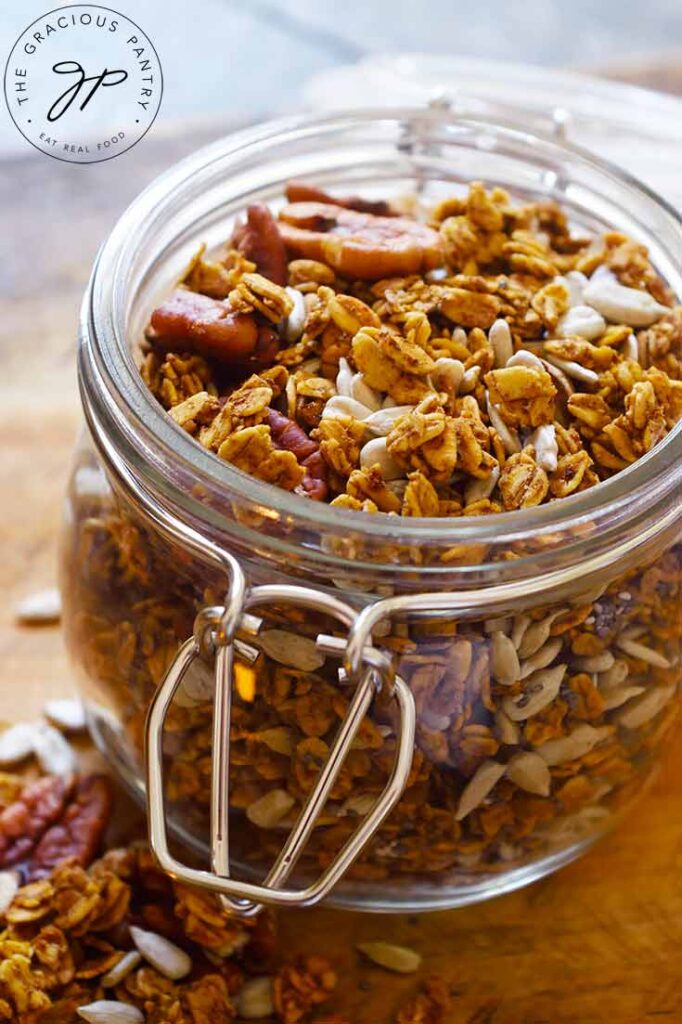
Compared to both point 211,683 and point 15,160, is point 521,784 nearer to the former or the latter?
point 211,683

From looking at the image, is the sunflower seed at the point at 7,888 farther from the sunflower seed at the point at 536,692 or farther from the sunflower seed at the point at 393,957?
the sunflower seed at the point at 536,692

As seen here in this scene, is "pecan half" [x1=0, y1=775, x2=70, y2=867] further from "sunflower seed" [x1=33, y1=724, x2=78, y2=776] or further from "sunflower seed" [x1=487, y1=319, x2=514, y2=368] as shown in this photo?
"sunflower seed" [x1=487, y1=319, x2=514, y2=368]

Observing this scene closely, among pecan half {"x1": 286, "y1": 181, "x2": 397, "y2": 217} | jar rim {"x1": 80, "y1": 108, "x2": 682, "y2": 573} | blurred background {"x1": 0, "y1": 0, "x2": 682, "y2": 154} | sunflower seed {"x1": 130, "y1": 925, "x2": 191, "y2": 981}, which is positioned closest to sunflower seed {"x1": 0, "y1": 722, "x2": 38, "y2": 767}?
sunflower seed {"x1": 130, "y1": 925, "x2": 191, "y2": 981}

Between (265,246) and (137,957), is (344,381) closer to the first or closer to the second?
(265,246)

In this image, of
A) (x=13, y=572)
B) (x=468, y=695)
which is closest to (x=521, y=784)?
(x=468, y=695)

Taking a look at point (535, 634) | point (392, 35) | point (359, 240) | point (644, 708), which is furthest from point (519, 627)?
point (392, 35)

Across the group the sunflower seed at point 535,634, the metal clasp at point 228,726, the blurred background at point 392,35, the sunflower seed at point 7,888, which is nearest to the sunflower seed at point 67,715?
the sunflower seed at point 7,888
